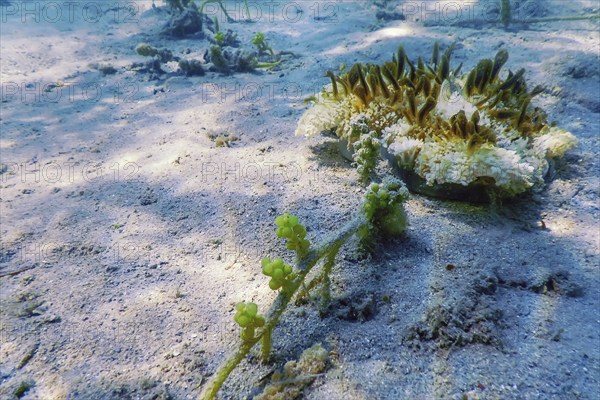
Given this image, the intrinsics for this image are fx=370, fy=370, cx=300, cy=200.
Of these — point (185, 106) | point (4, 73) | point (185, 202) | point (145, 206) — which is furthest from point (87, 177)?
point (4, 73)

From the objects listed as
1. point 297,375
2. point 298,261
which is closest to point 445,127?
point 298,261

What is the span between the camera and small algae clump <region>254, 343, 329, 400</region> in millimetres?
1568

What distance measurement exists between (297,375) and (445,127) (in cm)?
207

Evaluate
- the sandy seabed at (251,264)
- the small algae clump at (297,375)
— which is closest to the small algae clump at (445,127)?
the sandy seabed at (251,264)

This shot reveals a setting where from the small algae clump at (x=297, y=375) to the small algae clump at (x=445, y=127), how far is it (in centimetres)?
153

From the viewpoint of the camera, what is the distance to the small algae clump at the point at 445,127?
2566mm

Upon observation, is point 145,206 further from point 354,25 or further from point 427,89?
point 354,25

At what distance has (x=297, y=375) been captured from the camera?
164cm

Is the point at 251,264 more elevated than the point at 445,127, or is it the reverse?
the point at 445,127

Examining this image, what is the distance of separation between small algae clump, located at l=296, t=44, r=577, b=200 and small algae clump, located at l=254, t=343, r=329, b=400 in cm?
153
